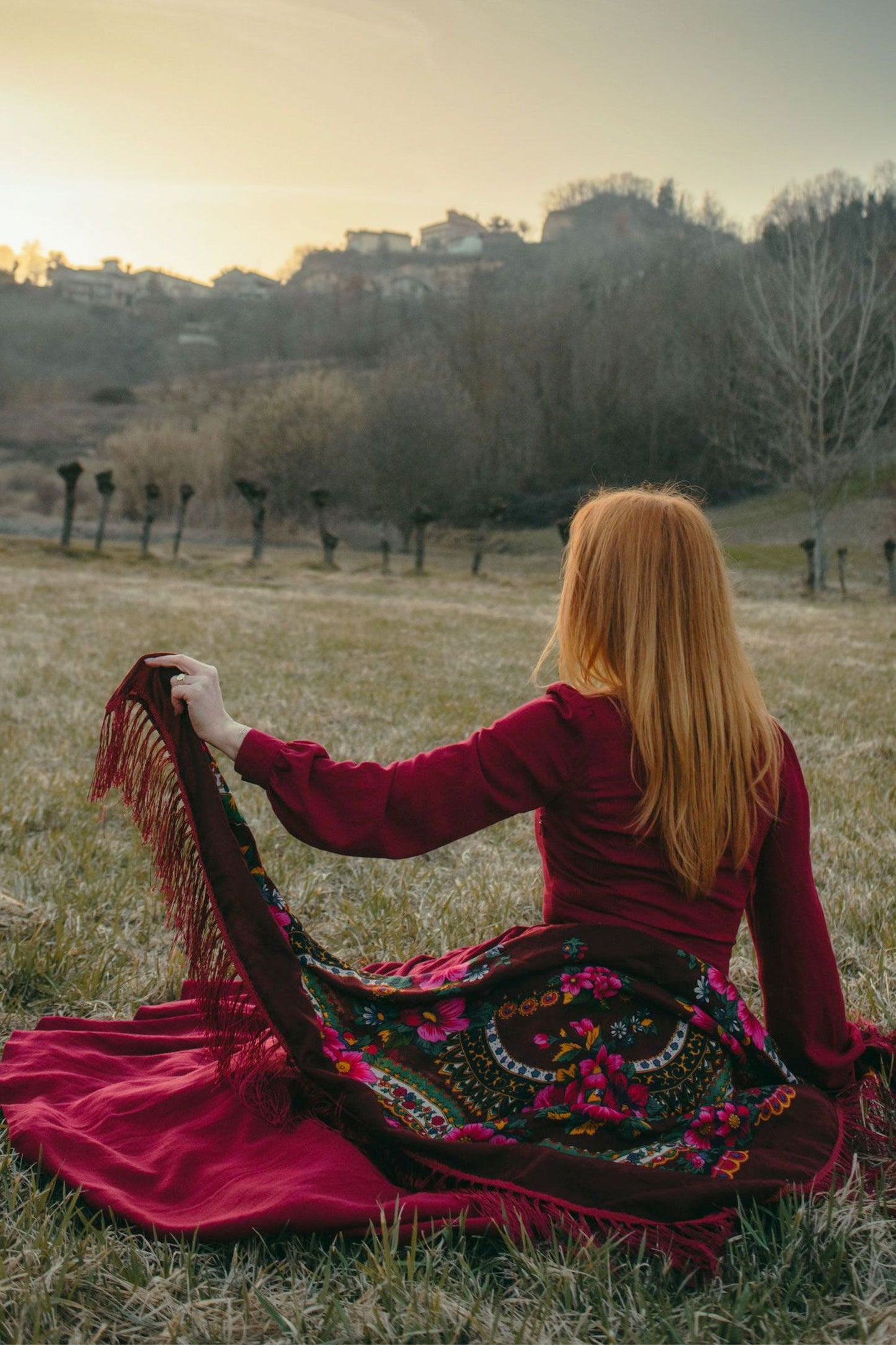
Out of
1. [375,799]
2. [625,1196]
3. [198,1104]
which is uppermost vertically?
[375,799]

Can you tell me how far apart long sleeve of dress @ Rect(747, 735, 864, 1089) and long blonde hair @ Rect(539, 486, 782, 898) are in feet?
0.81

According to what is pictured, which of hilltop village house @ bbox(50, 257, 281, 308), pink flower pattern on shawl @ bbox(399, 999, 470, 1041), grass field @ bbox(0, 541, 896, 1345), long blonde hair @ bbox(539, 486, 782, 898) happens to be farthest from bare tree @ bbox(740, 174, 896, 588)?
hilltop village house @ bbox(50, 257, 281, 308)

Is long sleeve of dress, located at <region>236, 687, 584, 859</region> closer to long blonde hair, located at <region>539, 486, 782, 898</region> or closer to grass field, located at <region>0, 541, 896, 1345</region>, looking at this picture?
long blonde hair, located at <region>539, 486, 782, 898</region>

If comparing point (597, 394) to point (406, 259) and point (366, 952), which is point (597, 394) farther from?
point (406, 259)

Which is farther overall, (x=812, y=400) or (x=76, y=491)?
(x=76, y=491)

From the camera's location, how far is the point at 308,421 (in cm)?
4628

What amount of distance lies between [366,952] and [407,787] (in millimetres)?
1722

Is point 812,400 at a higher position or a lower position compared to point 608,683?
higher

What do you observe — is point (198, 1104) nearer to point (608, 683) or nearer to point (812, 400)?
point (608, 683)

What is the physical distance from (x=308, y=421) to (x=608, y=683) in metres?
45.8

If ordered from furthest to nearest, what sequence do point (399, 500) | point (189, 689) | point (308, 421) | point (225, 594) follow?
1. point (308, 421)
2. point (399, 500)
3. point (225, 594)
4. point (189, 689)

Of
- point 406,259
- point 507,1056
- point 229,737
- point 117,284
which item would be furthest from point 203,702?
point 117,284

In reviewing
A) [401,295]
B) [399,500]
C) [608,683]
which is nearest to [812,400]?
[399,500]

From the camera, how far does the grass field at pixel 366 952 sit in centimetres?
190
